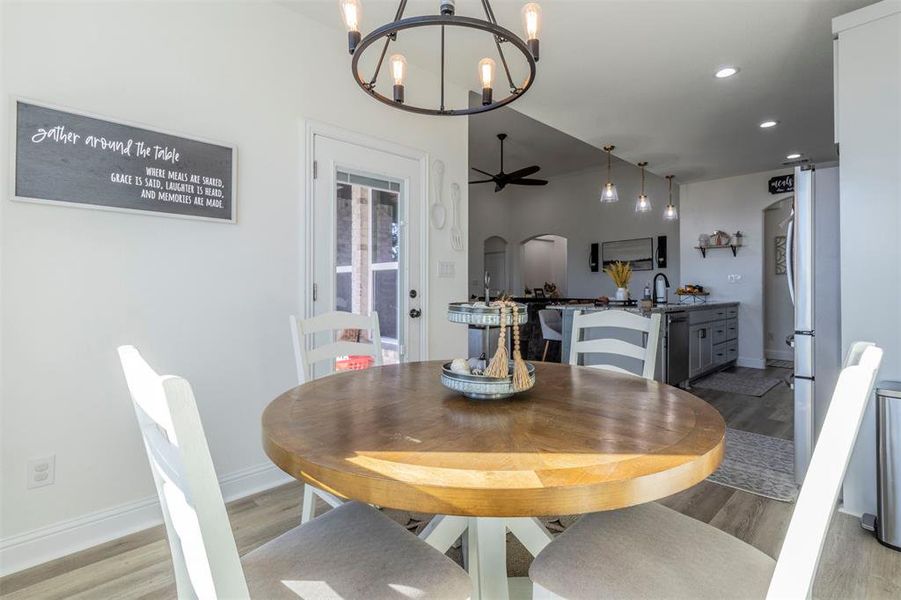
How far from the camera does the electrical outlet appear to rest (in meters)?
1.72

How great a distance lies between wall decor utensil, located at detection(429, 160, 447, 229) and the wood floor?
195 centimetres

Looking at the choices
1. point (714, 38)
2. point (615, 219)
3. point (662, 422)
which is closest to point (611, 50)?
point (714, 38)

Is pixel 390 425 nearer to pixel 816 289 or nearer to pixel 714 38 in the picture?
pixel 816 289

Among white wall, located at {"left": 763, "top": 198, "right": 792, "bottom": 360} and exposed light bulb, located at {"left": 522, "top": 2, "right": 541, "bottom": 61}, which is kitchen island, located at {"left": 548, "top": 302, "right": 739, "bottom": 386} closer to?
white wall, located at {"left": 763, "top": 198, "right": 792, "bottom": 360}

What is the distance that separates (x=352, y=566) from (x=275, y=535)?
1.20 metres

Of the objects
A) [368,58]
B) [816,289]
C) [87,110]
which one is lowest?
[816,289]

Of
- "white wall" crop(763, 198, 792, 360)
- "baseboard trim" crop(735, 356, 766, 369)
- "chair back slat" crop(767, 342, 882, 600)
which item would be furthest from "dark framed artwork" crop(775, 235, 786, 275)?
"chair back slat" crop(767, 342, 882, 600)

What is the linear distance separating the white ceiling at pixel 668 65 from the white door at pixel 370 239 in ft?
2.20

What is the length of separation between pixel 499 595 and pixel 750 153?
5.69 metres

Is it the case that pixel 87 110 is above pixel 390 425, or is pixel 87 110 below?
above

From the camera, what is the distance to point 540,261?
11.2 meters

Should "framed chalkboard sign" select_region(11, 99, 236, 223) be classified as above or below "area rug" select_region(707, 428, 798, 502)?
above

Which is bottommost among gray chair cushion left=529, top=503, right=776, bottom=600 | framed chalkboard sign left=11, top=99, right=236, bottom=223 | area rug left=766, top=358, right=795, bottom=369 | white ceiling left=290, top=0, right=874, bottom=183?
area rug left=766, top=358, right=795, bottom=369

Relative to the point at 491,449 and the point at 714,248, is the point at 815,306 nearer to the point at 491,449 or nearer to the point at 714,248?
the point at 491,449
